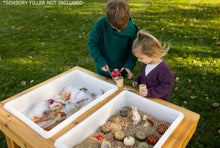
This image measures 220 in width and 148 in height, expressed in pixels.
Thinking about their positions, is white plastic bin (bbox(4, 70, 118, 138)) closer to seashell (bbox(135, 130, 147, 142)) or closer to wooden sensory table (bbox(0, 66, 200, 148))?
wooden sensory table (bbox(0, 66, 200, 148))

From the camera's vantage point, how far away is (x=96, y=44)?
2018mm

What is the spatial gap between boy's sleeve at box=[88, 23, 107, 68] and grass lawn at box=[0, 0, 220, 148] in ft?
4.84

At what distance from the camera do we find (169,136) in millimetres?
1282

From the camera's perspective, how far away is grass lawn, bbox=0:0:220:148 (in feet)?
9.92

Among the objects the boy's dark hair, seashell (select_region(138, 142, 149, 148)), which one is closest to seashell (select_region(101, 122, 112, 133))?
seashell (select_region(138, 142, 149, 148))

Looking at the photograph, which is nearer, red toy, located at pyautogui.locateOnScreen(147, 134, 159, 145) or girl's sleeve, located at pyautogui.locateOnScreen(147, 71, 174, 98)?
red toy, located at pyautogui.locateOnScreen(147, 134, 159, 145)

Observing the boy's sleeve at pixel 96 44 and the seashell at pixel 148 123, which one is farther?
the boy's sleeve at pixel 96 44

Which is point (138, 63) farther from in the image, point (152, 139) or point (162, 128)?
point (152, 139)

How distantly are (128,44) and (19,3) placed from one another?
733 cm

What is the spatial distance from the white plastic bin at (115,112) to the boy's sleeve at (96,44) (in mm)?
438

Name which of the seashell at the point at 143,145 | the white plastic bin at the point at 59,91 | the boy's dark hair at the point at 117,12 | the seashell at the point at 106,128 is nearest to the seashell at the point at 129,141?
the seashell at the point at 143,145

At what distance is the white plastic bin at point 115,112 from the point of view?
1286 mm

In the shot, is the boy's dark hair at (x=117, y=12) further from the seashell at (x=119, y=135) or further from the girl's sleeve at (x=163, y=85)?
the seashell at (x=119, y=135)

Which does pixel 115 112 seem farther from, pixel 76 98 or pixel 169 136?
pixel 169 136
